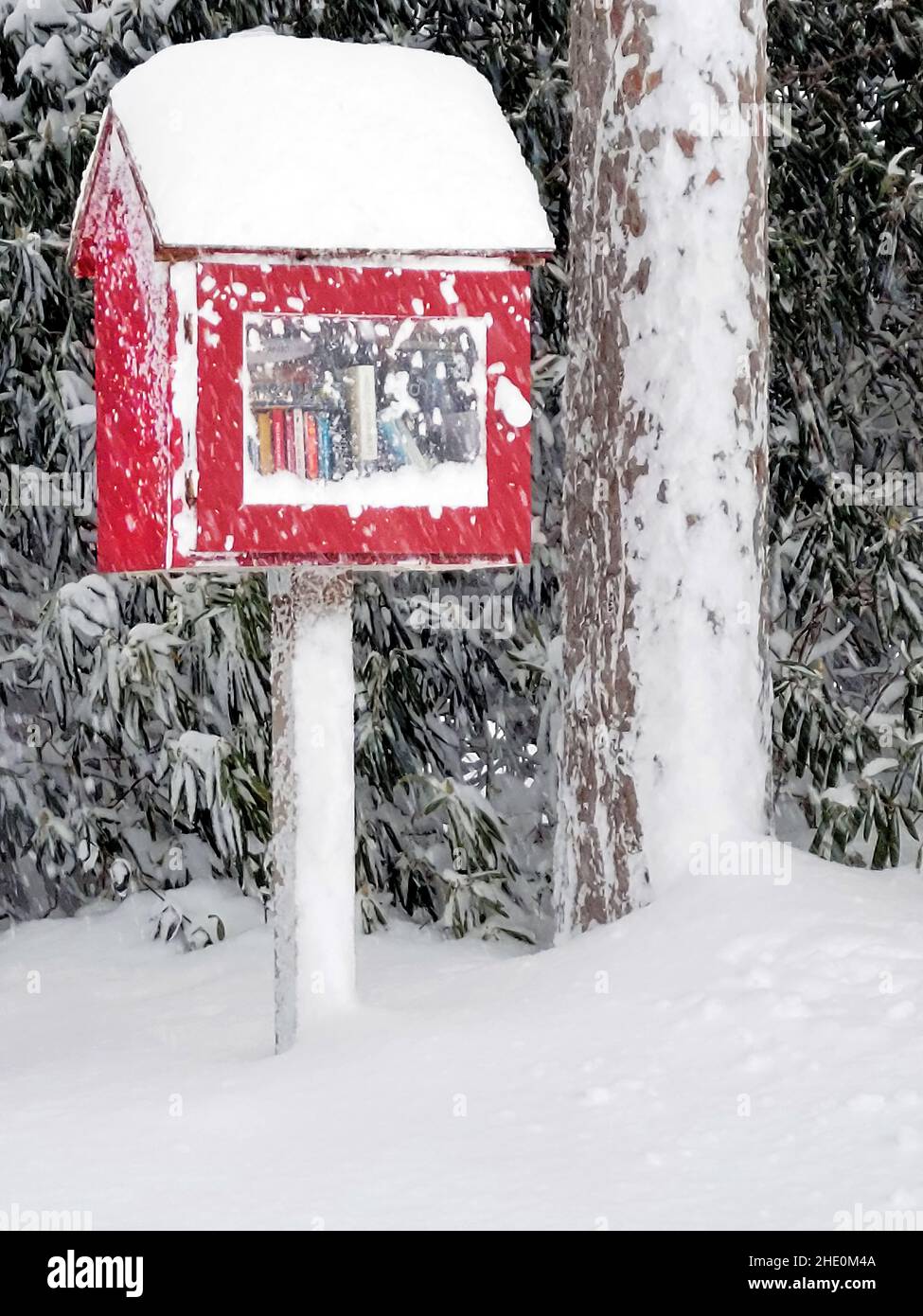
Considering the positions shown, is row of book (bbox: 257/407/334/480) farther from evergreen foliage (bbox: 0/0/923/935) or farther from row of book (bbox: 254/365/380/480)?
evergreen foliage (bbox: 0/0/923/935)

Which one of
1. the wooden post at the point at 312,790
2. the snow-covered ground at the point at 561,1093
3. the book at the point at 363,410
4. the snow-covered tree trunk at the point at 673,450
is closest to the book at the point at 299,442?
the book at the point at 363,410

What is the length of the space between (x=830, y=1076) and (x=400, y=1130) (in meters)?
0.75

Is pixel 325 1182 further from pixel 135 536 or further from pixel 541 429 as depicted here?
pixel 541 429

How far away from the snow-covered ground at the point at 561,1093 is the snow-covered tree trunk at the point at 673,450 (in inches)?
11.2

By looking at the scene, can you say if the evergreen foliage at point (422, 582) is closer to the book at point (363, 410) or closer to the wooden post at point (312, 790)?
the wooden post at point (312, 790)

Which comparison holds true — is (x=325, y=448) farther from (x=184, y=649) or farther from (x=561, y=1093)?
(x=184, y=649)

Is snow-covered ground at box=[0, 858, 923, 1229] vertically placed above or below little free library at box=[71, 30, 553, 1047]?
below

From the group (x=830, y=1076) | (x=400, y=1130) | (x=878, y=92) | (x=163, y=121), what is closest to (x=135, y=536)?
(x=163, y=121)

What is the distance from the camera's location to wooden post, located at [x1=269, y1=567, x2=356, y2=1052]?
13.6ft

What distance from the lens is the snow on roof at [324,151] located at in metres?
3.85

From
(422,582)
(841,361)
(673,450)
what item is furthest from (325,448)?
(841,361)

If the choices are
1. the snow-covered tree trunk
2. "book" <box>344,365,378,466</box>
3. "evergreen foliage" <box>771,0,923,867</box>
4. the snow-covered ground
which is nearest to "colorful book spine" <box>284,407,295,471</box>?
"book" <box>344,365,378,466</box>

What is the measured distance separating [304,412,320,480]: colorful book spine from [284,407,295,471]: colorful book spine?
0.02m

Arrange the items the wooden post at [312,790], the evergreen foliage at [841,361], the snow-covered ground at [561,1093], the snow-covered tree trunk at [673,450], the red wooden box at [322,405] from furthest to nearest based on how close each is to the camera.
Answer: the evergreen foliage at [841,361] → the snow-covered tree trunk at [673,450] → the wooden post at [312,790] → the red wooden box at [322,405] → the snow-covered ground at [561,1093]
